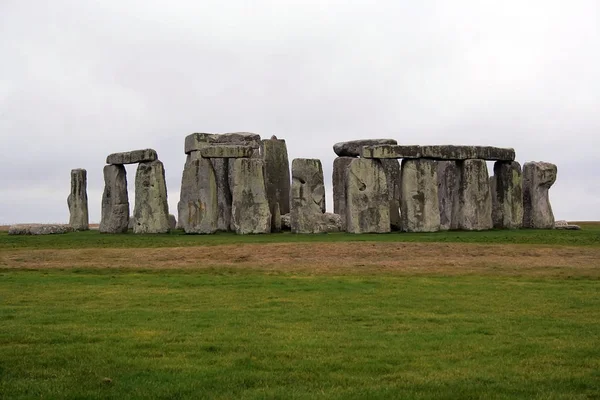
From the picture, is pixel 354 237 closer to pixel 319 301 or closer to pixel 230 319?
pixel 319 301

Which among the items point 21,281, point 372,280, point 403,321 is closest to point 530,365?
point 403,321

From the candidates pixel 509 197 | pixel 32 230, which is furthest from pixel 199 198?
pixel 509 197

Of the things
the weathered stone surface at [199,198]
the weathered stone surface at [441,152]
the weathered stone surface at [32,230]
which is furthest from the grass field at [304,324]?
the weathered stone surface at [32,230]

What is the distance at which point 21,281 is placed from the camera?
46.4 feet

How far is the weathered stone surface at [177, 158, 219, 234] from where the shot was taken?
25.4 meters

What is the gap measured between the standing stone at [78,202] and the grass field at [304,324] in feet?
41.7

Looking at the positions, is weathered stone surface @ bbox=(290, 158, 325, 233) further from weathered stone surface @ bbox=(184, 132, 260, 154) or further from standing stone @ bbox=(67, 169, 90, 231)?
standing stone @ bbox=(67, 169, 90, 231)

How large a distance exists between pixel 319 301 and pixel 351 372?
457 cm

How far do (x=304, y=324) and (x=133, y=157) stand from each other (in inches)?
738

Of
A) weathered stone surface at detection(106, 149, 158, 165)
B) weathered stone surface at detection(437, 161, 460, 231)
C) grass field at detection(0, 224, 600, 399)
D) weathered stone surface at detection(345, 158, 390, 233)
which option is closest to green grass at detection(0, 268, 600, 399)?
grass field at detection(0, 224, 600, 399)

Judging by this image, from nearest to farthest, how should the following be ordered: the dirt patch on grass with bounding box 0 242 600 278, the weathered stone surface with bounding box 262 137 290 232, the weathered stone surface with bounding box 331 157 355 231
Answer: the dirt patch on grass with bounding box 0 242 600 278
the weathered stone surface with bounding box 262 137 290 232
the weathered stone surface with bounding box 331 157 355 231

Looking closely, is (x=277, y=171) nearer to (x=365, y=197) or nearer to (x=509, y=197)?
(x=365, y=197)

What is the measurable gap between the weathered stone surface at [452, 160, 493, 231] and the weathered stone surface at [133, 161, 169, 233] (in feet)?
36.7

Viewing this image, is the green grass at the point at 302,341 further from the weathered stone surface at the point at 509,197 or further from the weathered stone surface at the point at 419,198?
the weathered stone surface at the point at 509,197
